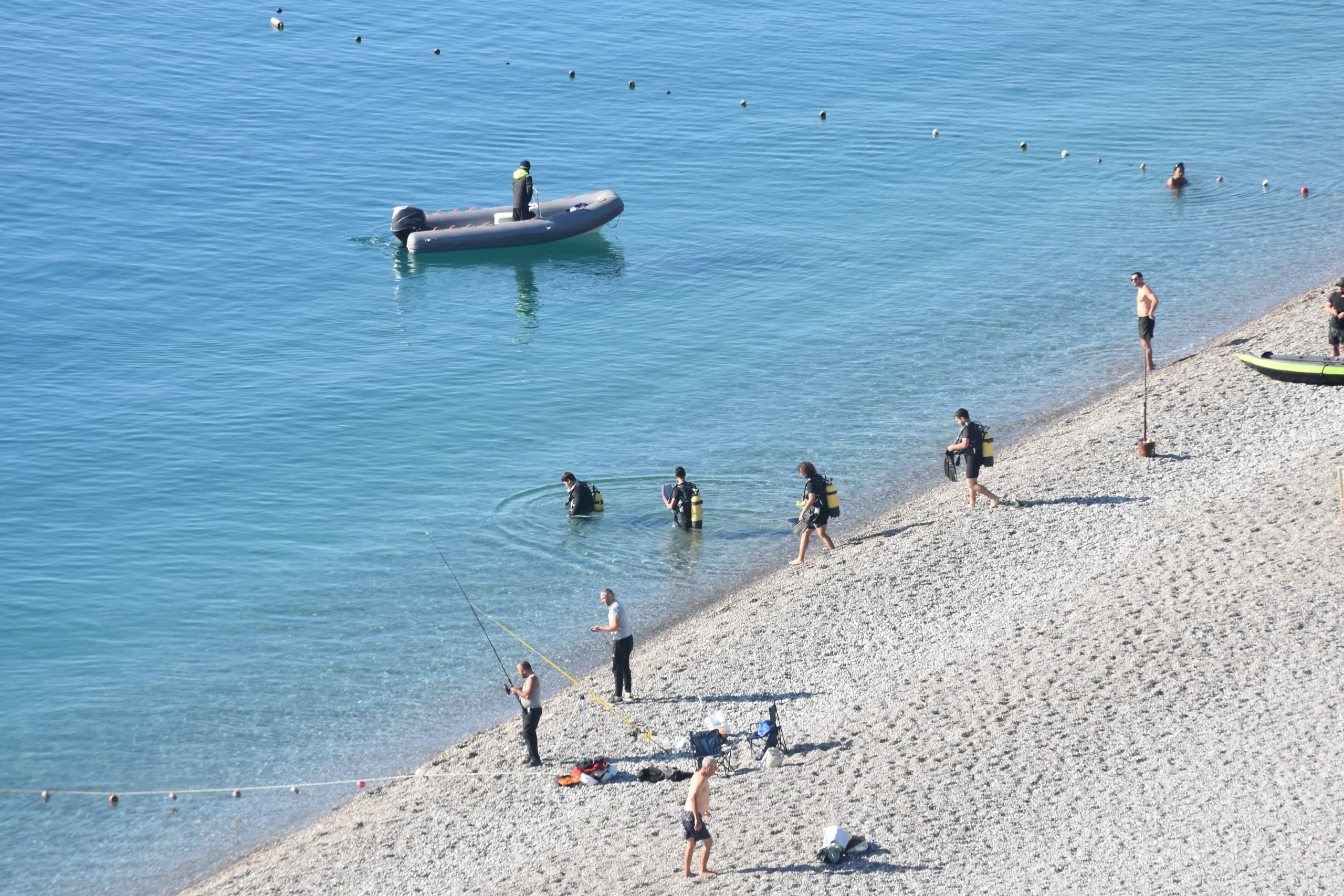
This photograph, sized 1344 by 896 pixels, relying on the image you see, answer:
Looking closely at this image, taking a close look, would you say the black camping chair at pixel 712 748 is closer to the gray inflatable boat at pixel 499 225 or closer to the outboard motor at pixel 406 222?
the gray inflatable boat at pixel 499 225

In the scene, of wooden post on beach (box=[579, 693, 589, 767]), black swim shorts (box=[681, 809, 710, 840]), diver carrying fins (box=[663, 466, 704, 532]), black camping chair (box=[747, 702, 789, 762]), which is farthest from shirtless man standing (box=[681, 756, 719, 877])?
diver carrying fins (box=[663, 466, 704, 532])

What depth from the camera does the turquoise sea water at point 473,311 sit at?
1798 cm

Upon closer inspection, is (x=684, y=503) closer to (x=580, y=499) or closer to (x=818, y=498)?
(x=580, y=499)

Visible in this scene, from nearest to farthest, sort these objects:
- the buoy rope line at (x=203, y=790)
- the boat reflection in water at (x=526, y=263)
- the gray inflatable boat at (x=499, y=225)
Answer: the buoy rope line at (x=203, y=790) < the boat reflection in water at (x=526, y=263) < the gray inflatable boat at (x=499, y=225)

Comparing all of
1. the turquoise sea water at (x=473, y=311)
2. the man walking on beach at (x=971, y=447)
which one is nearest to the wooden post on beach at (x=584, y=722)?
the turquoise sea water at (x=473, y=311)

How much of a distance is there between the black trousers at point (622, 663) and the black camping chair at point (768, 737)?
70.4 inches

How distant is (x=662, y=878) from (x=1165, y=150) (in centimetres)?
3314

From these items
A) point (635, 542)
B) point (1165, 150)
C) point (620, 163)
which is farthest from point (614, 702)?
→ point (1165, 150)

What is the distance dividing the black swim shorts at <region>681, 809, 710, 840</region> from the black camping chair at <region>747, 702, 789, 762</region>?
2188 mm

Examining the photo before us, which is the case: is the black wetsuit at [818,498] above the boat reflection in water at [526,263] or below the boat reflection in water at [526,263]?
below

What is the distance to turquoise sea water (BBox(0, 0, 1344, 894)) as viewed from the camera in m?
18.0

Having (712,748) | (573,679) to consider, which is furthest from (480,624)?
(712,748)

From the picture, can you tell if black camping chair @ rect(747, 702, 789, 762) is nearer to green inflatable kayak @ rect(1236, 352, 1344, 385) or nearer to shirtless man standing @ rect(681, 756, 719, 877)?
shirtless man standing @ rect(681, 756, 719, 877)

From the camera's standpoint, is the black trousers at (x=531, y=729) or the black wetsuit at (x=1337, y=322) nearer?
the black trousers at (x=531, y=729)
